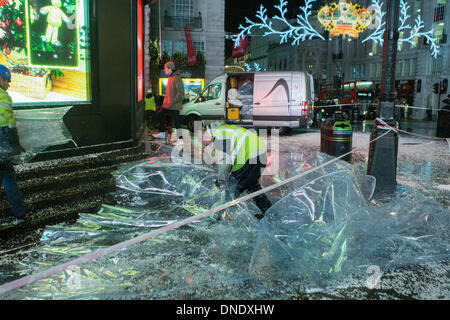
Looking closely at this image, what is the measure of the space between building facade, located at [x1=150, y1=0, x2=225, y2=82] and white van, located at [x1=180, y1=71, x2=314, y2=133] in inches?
591

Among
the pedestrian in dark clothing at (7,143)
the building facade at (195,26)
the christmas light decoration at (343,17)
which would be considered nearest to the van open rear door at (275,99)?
the christmas light decoration at (343,17)

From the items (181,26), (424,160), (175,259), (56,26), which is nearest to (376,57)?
(181,26)

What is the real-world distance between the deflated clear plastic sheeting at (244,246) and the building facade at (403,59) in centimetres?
1333

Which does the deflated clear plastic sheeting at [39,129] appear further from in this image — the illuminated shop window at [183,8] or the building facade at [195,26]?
the illuminated shop window at [183,8]

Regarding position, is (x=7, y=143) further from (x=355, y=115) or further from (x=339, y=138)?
(x=355, y=115)

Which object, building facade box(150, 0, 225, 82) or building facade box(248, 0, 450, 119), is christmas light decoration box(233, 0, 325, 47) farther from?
building facade box(150, 0, 225, 82)

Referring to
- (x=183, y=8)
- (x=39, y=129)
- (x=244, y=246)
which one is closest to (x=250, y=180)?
(x=244, y=246)

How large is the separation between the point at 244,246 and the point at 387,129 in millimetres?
3935

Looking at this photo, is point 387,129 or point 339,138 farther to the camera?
point 339,138

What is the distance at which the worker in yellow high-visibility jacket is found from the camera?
4.49m

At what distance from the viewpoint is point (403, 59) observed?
42.8 meters

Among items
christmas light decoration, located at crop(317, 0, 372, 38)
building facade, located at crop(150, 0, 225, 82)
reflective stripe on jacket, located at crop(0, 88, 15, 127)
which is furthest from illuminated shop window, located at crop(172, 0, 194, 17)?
reflective stripe on jacket, located at crop(0, 88, 15, 127)

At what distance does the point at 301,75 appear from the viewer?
13492 millimetres
